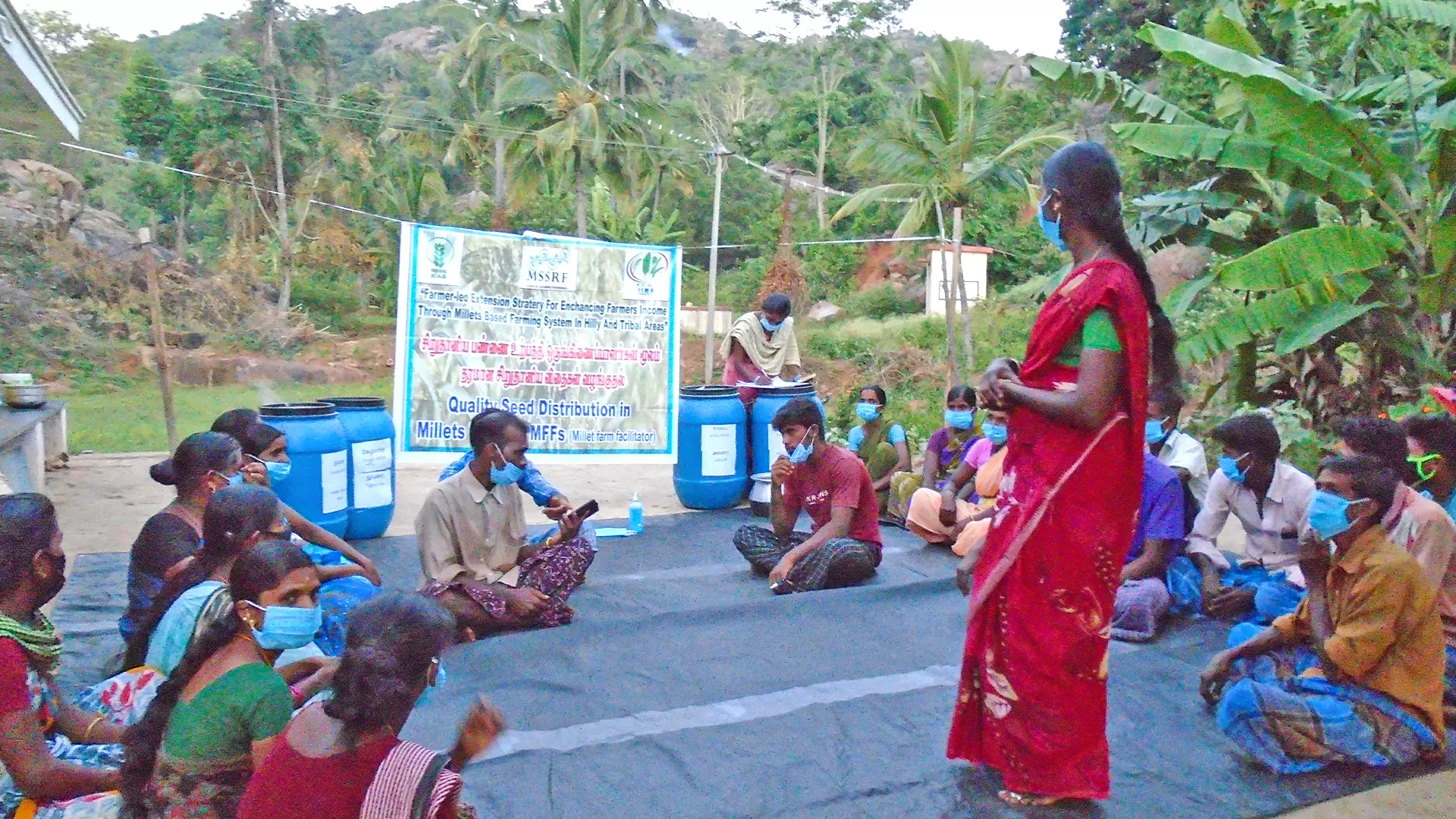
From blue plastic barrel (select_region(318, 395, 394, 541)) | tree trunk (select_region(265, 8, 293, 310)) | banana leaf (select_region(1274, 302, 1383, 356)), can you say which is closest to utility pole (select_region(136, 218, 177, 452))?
blue plastic barrel (select_region(318, 395, 394, 541))

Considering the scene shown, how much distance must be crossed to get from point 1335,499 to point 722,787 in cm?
183

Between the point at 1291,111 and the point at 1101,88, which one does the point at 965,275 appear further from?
the point at 1291,111

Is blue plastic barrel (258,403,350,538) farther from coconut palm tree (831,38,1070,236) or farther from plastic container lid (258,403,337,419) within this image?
coconut palm tree (831,38,1070,236)

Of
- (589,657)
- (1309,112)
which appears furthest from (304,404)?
(1309,112)

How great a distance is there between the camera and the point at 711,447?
6.88 meters

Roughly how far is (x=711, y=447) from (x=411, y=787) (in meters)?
5.25

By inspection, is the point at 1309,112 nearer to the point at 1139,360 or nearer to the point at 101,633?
the point at 1139,360

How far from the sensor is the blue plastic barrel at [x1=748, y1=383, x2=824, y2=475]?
22.6ft

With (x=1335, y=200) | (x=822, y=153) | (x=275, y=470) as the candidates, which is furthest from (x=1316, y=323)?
(x=822, y=153)

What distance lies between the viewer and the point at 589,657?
384cm

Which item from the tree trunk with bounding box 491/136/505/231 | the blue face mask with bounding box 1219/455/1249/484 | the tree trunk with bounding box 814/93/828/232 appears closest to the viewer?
the blue face mask with bounding box 1219/455/1249/484

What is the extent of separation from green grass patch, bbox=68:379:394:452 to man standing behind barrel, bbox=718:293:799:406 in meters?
4.12

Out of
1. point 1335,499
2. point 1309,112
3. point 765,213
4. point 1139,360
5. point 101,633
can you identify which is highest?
point 765,213

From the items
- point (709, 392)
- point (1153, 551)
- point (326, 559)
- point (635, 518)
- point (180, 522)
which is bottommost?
point (635, 518)
